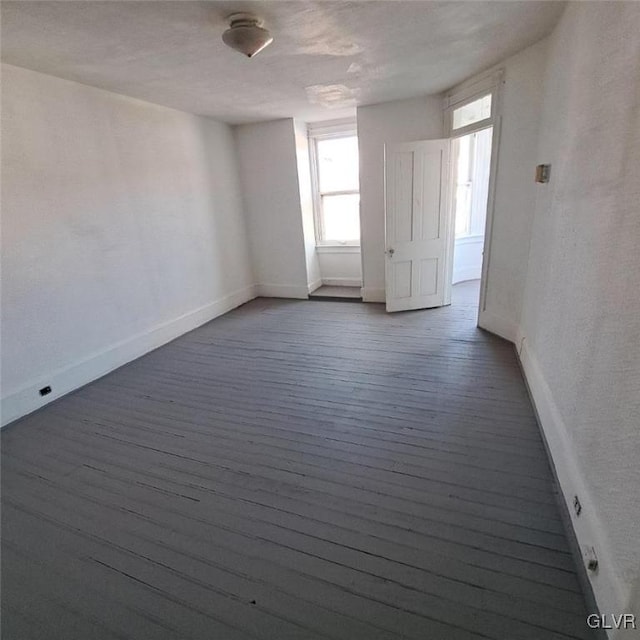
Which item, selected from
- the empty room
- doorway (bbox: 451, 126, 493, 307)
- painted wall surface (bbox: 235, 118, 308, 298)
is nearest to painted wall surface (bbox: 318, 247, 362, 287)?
painted wall surface (bbox: 235, 118, 308, 298)

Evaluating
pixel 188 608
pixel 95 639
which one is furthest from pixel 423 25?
pixel 95 639

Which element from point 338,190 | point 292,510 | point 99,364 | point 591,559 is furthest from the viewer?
point 338,190

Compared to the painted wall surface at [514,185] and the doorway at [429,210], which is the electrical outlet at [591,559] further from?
the doorway at [429,210]

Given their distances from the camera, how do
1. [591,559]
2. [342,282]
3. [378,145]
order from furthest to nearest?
[342,282] → [378,145] → [591,559]

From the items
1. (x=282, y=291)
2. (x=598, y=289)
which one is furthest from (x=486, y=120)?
(x=282, y=291)

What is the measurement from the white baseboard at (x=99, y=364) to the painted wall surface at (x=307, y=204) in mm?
1542

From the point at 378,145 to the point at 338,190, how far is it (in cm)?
120

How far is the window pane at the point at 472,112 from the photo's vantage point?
11.8 feet

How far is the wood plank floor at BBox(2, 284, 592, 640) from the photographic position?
4.52 feet

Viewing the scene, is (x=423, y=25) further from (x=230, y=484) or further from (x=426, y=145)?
(x=230, y=484)

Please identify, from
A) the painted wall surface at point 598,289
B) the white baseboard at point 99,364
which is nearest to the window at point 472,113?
the painted wall surface at point 598,289

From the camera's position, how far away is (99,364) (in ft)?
11.2

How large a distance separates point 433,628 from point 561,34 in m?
3.45

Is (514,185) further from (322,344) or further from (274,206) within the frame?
(274,206)
